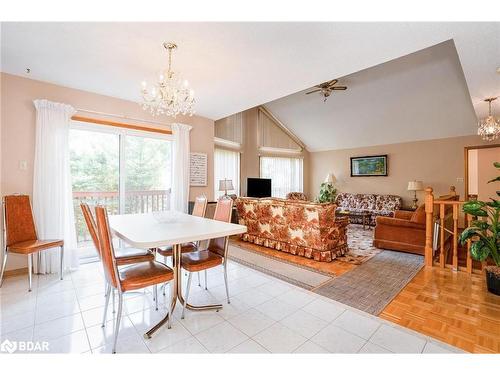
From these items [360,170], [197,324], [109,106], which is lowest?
[197,324]

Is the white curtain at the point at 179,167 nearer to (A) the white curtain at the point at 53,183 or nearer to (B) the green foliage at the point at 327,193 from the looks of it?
(A) the white curtain at the point at 53,183

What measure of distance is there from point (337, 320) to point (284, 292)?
66 centimetres

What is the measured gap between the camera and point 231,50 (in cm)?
250

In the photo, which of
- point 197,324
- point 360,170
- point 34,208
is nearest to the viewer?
point 197,324

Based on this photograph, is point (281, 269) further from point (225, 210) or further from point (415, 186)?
point (415, 186)

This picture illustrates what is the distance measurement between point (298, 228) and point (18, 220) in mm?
3731

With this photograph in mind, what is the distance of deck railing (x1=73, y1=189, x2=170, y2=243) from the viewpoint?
3.69 metres

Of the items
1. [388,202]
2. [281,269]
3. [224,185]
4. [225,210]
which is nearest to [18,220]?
[225,210]

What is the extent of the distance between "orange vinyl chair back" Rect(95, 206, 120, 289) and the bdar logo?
75 cm

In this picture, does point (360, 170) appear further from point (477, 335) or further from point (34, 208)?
point (34, 208)

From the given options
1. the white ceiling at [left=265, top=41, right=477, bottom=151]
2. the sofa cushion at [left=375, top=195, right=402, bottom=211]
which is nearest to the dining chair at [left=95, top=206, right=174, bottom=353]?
the white ceiling at [left=265, top=41, right=477, bottom=151]

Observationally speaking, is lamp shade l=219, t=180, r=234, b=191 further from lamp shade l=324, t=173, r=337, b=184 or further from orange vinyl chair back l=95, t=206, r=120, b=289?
orange vinyl chair back l=95, t=206, r=120, b=289
